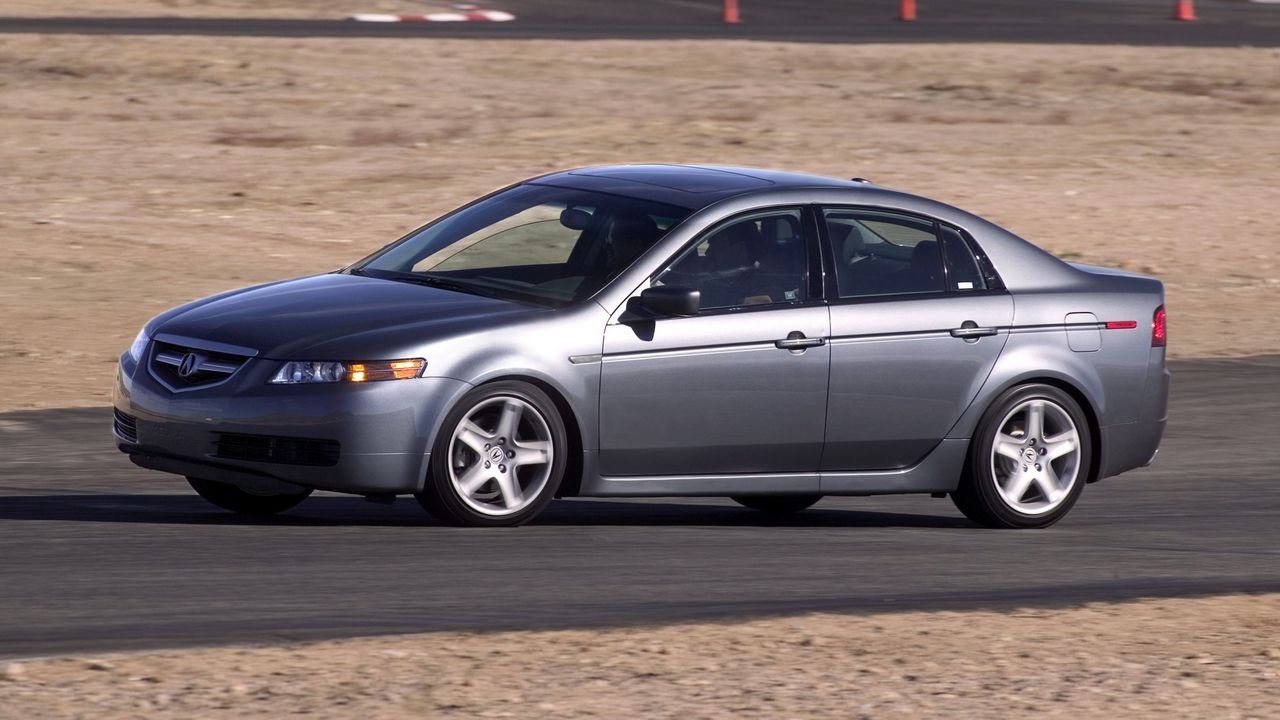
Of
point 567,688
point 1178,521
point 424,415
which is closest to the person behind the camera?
point 567,688

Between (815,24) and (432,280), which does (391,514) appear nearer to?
(432,280)

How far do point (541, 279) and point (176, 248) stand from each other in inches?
396

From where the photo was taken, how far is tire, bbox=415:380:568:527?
8492 mm

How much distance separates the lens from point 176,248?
1864 centimetres

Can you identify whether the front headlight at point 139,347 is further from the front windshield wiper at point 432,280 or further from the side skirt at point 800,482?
the side skirt at point 800,482

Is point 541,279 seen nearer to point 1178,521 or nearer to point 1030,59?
point 1178,521

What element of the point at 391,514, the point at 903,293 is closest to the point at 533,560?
the point at 391,514

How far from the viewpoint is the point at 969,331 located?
9.61 m

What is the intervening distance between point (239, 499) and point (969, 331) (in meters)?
3.23

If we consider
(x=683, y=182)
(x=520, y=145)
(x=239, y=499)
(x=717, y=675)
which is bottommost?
(x=717, y=675)

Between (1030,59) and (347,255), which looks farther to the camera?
(1030,59)

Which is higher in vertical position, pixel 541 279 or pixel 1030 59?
pixel 1030 59

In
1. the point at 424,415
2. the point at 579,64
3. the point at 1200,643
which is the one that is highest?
the point at 579,64

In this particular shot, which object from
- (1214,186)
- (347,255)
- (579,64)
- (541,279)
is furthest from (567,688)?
(579,64)
